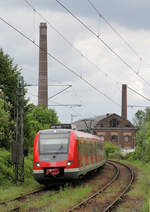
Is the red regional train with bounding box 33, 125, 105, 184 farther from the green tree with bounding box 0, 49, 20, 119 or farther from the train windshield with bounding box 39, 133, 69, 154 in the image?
the green tree with bounding box 0, 49, 20, 119

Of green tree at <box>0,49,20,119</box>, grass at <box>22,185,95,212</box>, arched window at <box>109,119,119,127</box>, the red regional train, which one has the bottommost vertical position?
grass at <box>22,185,95,212</box>

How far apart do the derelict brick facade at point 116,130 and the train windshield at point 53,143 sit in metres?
65.5

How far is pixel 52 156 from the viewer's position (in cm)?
1809

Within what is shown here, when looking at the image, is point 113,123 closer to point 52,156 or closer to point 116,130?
point 116,130

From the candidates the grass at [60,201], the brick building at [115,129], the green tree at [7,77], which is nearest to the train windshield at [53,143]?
the grass at [60,201]

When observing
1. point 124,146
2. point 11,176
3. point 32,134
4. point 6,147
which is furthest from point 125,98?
point 11,176

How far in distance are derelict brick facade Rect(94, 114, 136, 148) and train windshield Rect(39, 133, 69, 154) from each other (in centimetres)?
6545

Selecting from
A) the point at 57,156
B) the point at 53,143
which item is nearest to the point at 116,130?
the point at 53,143

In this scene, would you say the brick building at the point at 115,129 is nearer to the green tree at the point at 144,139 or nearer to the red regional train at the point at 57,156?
the green tree at the point at 144,139

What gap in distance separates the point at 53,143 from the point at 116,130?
222ft

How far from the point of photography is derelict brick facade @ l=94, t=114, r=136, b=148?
84625 mm

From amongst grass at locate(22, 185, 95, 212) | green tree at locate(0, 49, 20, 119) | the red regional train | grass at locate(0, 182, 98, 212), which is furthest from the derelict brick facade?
grass at locate(0, 182, 98, 212)

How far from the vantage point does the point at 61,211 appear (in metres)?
11.8

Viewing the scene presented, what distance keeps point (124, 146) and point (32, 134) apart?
5369cm
